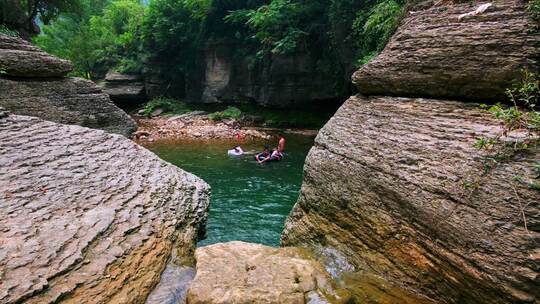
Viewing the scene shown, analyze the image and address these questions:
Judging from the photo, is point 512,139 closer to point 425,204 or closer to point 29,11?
point 425,204

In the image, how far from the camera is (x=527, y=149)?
11.9ft

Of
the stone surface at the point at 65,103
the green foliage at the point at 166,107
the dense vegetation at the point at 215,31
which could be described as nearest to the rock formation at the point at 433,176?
the dense vegetation at the point at 215,31

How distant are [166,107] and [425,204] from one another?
28.3 metres

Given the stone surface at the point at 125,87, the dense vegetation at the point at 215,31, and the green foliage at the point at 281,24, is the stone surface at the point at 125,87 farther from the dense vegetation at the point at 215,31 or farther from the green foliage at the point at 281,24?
the green foliage at the point at 281,24

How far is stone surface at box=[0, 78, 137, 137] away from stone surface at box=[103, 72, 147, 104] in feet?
63.5

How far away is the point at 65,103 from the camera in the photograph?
11.3 m

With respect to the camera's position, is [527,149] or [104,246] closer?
[527,149]

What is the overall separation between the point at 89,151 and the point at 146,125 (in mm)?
18761

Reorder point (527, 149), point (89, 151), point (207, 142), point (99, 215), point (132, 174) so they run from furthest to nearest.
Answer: point (207, 142) < point (89, 151) < point (132, 174) < point (99, 215) < point (527, 149)

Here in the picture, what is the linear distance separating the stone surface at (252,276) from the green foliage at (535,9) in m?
4.29

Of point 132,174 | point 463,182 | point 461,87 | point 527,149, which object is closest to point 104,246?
point 132,174

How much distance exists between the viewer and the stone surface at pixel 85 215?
3.53m

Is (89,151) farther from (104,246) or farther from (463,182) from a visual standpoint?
(463,182)

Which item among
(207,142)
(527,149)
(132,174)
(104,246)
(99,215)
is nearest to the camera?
(527,149)
